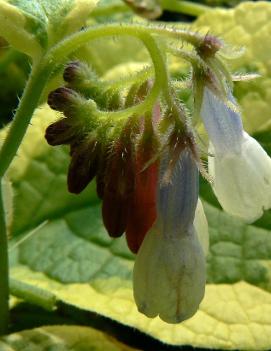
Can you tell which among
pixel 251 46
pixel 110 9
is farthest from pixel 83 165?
pixel 110 9

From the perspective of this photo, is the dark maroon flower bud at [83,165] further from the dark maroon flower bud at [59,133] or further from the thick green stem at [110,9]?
the thick green stem at [110,9]

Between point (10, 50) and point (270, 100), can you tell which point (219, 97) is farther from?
point (10, 50)

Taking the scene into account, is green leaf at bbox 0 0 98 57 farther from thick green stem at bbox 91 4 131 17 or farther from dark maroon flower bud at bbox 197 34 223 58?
thick green stem at bbox 91 4 131 17

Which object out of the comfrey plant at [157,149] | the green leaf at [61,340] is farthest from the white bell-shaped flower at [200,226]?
the green leaf at [61,340]

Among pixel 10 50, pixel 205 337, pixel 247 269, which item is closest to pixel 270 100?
pixel 247 269

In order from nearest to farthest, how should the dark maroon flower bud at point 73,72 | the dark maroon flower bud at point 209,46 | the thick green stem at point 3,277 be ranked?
the dark maroon flower bud at point 209,46, the dark maroon flower bud at point 73,72, the thick green stem at point 3,277

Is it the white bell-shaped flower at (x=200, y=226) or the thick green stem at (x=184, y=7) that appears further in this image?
the thick green stem at (x=184, y=7)
